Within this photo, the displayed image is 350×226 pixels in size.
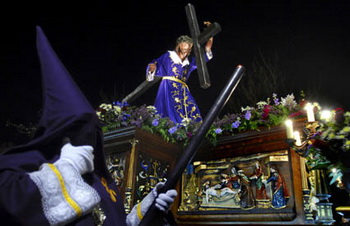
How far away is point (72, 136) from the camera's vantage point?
1.73 metres

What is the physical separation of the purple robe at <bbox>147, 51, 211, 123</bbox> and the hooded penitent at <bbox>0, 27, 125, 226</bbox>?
283 centimetres

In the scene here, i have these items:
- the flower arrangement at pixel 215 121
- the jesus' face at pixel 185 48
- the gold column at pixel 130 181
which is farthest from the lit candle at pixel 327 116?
the jesus' face at pixel 185 48

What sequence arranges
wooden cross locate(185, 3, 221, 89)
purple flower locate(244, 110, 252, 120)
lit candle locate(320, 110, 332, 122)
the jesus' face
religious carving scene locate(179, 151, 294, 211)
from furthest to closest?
1. the jesus' face
2. wooden cross locate(185, 3, 221, 89)
3. purple flower locate(244, 110, 252, 120)
4. religious carving scene locate(179, 151, 294, 211)
5. lit candle locate(320, 110, 332, 122)

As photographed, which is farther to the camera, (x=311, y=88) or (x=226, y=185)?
(x=311, y=88)

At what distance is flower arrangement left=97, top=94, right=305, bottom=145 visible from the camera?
3.43m

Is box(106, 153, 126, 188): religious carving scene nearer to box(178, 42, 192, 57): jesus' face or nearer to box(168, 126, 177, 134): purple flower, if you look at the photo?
box(168, 126, 177, 134): purple flower

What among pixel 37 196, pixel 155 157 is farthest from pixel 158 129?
pixel 37 196

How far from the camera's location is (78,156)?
1583 mm

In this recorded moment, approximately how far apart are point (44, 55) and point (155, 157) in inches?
87.2

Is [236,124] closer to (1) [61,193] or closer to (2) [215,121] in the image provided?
(2) [215,121]

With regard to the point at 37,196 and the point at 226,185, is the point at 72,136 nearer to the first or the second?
the point at 37,196

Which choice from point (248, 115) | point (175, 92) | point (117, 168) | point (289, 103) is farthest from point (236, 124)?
point (175, 92)

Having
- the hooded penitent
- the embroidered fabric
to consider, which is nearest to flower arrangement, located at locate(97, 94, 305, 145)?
the hooded penitent

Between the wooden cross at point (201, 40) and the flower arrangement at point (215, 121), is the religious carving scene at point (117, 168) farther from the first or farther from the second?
the wooden cross at point (201, 40)
